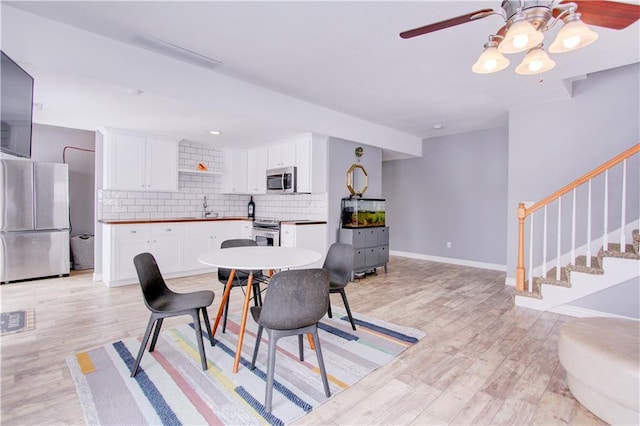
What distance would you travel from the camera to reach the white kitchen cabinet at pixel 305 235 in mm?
4516

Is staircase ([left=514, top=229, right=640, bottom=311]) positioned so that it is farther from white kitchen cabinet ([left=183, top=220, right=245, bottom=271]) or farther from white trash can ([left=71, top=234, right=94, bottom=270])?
white trash can ([left=71, top=234, right=94, bottom=270])

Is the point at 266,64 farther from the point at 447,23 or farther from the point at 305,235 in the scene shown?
the point at 305,235

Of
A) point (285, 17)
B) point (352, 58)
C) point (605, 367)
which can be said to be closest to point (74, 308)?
point (285, 17)

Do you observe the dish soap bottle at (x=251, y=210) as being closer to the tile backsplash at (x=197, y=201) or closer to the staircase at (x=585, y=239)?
the tile backsplash at (x=197, y=201)

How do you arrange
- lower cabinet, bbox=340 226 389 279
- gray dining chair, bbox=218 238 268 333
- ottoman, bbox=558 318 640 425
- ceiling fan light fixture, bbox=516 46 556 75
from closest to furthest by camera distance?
ottoman, bbox=558 318 640 425 < ceiling fan light fixture, bbox=516 46 556 75 < gray dining chair, bbox=218 238 268 333 < lower cabinet, bbox=340 226 389 279

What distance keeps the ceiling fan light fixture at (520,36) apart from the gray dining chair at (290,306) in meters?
1.73

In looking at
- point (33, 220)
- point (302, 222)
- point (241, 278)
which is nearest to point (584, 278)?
point (302, 222)

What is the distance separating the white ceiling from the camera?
7.32 ft

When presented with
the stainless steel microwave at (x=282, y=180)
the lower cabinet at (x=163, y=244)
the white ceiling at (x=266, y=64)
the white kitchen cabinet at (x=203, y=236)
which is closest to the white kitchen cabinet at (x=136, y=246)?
the lower cabinet at (x=163, y=244)

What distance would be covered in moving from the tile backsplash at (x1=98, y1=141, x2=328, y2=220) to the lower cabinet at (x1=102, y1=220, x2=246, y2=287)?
53 centimetres

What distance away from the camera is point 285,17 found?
89.5 inches

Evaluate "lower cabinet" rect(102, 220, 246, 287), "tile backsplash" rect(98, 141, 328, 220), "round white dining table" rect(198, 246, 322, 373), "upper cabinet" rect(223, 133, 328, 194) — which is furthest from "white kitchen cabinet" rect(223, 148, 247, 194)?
"round white dining table" rect(198, 246, 322, 373)

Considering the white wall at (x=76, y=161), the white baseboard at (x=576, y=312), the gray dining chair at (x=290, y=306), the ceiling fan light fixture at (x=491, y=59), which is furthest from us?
the white wall at (x=76, y=161)

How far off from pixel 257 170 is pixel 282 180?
89 cm
